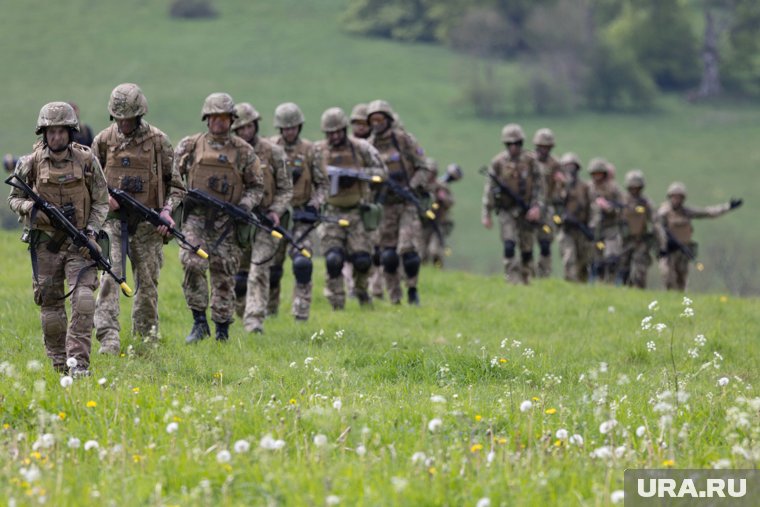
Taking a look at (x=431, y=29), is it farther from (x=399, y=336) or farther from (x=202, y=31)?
(x=399, y=336)

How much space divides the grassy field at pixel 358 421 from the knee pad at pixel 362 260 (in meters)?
2.23

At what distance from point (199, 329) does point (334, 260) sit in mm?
3284

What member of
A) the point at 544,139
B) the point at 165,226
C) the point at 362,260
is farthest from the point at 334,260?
the point at 544,139

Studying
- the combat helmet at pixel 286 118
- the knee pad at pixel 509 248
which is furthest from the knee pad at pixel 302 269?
the knee pad at pixel 509 248

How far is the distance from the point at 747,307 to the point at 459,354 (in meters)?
8.02

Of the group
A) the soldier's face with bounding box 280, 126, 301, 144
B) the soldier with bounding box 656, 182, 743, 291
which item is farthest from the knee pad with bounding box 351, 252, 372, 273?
the soldier with bounding box 656, 182, 743, 291

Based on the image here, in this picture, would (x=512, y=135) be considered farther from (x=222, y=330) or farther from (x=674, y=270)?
(x=222, y=330)

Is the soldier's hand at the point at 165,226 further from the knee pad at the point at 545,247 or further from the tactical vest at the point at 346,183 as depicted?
the knee pad at the point at 545,247

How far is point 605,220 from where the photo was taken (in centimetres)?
2328

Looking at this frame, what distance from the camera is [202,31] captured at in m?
96.2

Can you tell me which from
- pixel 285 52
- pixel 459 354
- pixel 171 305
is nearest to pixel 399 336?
pixel 459 354

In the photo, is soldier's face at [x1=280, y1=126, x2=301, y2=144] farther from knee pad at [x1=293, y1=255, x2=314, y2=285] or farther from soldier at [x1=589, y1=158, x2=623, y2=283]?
soldier at [x1=589, y1=158, x2=623, y2=283]

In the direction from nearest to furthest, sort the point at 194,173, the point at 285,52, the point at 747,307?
the point at 194,173 → the point at 747,307 → the point at 285,52

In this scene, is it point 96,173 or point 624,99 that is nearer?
point 96,173
